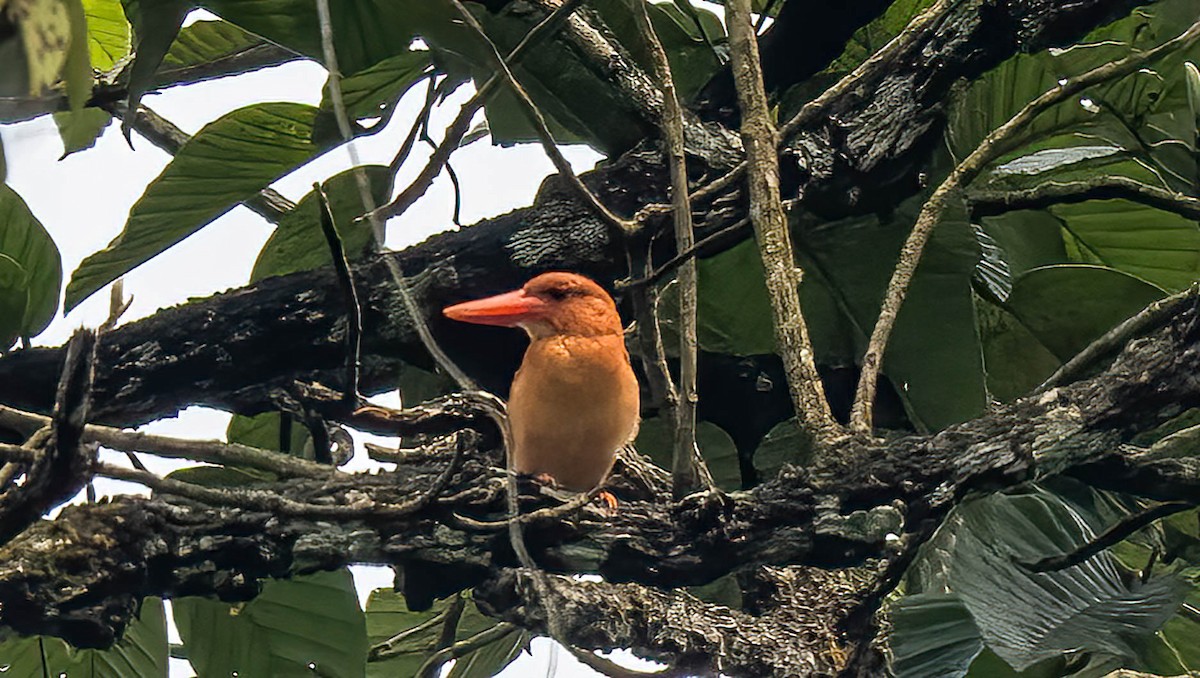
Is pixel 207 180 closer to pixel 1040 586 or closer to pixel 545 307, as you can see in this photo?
pixel 545 307

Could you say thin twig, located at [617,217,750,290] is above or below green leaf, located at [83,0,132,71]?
below

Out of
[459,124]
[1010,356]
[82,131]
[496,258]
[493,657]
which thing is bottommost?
[493,657]

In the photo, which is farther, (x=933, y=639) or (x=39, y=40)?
(x=933, y=639)

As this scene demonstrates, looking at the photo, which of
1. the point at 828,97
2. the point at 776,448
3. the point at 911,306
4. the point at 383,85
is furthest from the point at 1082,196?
the point at 383,85

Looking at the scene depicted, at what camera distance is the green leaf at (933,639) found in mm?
1015

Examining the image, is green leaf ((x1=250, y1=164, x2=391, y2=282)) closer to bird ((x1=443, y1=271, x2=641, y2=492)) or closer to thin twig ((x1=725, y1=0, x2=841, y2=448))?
bird ((x1=443, y1=271, x2=641, y2=492))

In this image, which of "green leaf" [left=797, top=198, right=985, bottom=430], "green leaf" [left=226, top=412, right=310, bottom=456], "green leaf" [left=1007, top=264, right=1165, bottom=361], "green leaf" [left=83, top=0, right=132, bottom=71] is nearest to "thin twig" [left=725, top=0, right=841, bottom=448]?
"green leaf" [left=797, top=198, right=985, bottom=430]

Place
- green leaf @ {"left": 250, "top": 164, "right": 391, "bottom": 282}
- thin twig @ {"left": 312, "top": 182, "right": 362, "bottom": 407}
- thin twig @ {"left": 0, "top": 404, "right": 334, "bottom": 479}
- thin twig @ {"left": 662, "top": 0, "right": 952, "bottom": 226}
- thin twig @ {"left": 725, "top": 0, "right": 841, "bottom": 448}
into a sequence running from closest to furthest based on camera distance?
thin twig @ {"left": 312, "top": 182, "right": 362, "bottom": 407} < thin twig @ {"left": 0, "top": 404, "right": 334, "bottom": 479} < thin twig @ {"left": 725, "top": 0, "right": 841, "bottom": 448} < thin twig @ {"left": 662, "top": 0, "right": 952, "bottom": 226} < green leaf @ {"left": 250, "top": 164, "right": 391, "bottom": 282}

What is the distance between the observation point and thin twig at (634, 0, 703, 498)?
3.50 ft

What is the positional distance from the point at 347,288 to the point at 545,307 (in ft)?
1.99

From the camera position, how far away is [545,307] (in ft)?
4.71

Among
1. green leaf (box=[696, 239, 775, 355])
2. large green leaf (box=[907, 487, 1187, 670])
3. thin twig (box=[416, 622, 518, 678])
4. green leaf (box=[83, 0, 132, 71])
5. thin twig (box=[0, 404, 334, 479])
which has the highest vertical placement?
green leaf (box=[83, 0, 132, 71])

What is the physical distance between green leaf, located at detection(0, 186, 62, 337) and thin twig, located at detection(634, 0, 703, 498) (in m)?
0.65

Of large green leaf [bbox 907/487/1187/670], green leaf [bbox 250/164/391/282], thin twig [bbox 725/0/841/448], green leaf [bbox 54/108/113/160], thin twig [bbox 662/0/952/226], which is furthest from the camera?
green leaf [bbox 250/164/391/282]
